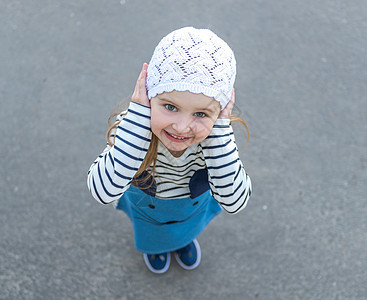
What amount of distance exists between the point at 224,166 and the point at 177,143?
0.23 m

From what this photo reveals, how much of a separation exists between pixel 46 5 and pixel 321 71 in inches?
97.0

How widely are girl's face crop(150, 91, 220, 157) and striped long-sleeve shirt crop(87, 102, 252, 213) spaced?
0.07 metres

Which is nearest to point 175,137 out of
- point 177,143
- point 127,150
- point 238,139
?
point 177,143

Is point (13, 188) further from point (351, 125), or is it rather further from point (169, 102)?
point (351, 125)

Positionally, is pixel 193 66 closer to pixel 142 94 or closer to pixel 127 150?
pixel 142 94

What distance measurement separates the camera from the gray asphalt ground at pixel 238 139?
243cm

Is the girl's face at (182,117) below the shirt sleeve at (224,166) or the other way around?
the other way around

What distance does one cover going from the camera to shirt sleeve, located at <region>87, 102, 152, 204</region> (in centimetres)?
150

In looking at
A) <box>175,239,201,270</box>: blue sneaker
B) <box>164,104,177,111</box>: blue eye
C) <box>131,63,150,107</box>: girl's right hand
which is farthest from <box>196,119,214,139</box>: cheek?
<box>175,239,201,270</box>: blue sneaker

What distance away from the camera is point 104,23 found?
11.5ft

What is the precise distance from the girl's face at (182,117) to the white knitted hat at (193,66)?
26 mm

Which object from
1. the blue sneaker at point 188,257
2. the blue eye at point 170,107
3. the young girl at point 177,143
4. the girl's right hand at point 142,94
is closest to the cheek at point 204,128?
the young girl at point 177,143

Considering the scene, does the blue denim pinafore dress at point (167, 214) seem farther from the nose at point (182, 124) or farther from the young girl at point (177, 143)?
the nose at point (182, 124)

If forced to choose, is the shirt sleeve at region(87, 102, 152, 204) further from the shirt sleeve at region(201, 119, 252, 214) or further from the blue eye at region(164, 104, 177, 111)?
the shirt sleeve at region(201, 119, 252, 214)
